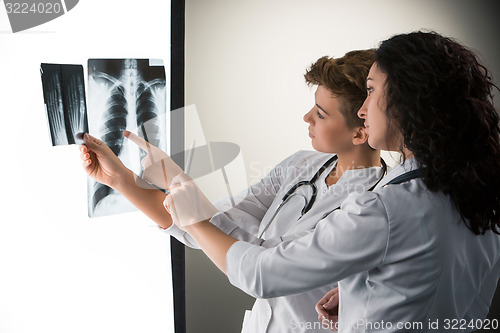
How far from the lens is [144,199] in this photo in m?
1.19

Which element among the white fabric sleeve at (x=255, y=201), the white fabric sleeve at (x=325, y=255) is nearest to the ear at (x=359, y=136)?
the white fabric sleeve at (x=255, y=201)

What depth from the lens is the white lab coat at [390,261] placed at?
29.9 inches

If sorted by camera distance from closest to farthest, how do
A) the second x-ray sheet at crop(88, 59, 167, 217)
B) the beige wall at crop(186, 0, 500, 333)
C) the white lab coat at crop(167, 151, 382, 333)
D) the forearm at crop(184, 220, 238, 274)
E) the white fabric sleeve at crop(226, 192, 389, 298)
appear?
the white fabric sleeve at crop(226, 192, 389, 298)
the forearm at crop(184, 220, 238, 274)
the white lab coat at crop(167, 151, 382, 333)
the second x-ray sheet at crop(88, 59, 167, 217)
the beige wall at crop(186, 0, 500, 333)

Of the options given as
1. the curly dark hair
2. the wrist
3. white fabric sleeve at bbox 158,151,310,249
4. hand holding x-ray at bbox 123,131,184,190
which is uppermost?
the curly dark hair

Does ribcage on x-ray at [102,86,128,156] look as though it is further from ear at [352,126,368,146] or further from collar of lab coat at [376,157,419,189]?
collar of lab coat at [376,157,419,189]

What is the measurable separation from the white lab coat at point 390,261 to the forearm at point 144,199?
39cm

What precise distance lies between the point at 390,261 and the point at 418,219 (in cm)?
8

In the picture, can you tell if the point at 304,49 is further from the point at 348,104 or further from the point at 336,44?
the point at 348,104

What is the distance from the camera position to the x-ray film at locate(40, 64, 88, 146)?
1096mm

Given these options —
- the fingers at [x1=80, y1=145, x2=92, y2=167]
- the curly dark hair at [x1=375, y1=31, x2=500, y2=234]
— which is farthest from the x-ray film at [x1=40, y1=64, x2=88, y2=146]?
the curly dark hair at [x1=375, y1=31, x2=500, y2=234]

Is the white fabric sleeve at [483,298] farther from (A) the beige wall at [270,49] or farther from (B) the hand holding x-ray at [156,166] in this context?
(A) the beige wall at [270,49]

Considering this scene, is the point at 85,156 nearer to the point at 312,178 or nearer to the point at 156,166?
the point at 156,166

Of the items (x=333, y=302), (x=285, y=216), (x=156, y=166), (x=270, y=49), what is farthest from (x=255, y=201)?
(x=270, y=49)

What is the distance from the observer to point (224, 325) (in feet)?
7.16
